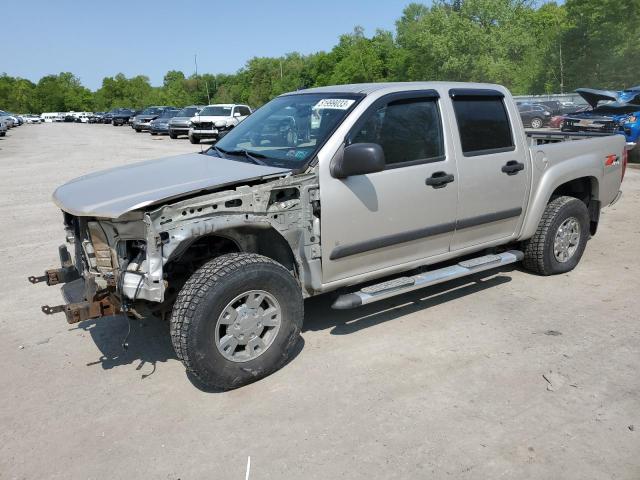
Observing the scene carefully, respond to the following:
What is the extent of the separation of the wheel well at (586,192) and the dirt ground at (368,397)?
2.97ft

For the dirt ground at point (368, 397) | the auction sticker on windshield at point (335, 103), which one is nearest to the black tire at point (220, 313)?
the dirt ground at point (368, 397)

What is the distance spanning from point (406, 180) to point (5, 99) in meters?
123

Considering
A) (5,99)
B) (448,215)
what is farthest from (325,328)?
(5,99)

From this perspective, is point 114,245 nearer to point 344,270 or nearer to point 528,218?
point 344,270

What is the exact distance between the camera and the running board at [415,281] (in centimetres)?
414

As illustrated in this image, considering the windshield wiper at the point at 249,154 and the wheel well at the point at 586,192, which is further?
the wheel well at the point at 586,192

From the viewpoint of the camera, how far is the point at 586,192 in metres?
6.11

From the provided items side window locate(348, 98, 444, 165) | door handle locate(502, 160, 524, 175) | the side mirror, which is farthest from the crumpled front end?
door handle locate(502, 160, 524, 175)

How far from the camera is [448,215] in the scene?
463 cm

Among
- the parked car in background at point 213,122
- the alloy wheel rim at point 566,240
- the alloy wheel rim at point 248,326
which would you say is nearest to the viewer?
→ the alloy wheel rim at point 248,326

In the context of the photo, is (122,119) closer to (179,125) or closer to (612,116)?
(179,125)

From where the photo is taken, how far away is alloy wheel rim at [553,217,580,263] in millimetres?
5723

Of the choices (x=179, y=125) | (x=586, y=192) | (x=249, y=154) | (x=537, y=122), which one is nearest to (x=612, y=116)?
(x=586, y=192)

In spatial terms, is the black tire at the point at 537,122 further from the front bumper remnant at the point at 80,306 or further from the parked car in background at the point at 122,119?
the parked car in background at the point at 122,119
